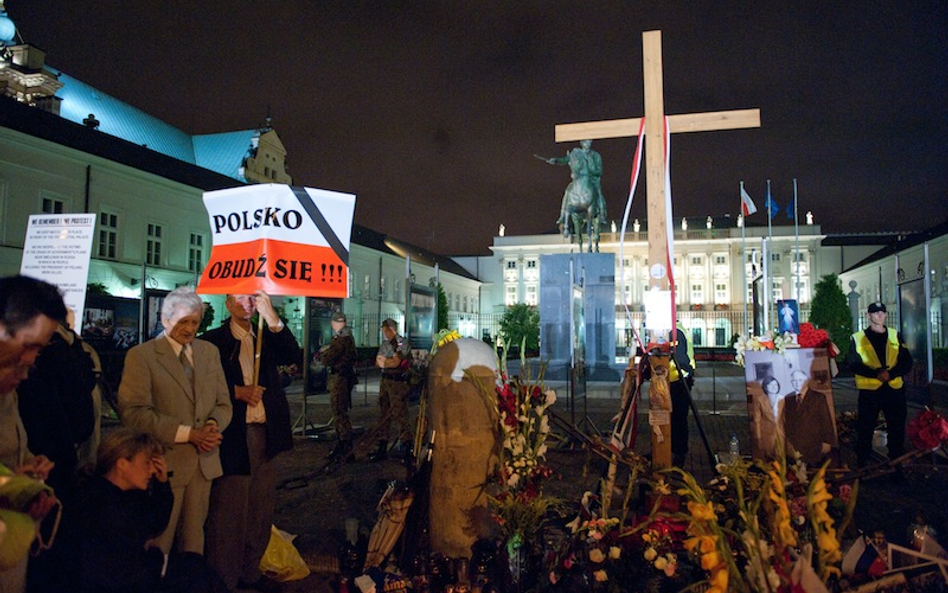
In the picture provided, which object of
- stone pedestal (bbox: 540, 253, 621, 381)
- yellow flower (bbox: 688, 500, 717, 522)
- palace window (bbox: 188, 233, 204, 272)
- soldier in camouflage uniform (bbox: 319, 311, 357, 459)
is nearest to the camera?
yellow flower (bbox: 688, 500, 717, 522)

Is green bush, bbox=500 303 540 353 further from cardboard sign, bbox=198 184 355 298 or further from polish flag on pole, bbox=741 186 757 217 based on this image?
cardboard sign, bbox=198 184 355 298

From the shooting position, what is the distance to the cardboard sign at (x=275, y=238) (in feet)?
13.8

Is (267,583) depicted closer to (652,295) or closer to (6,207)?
(652,295)

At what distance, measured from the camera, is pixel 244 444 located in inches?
152

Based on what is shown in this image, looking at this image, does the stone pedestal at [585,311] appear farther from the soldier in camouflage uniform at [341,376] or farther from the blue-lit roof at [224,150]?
the blue-lit roof at [224,150]

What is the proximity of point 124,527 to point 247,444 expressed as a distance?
1.41m

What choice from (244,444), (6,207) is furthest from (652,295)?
(6,207)

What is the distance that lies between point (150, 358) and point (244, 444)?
0.79m

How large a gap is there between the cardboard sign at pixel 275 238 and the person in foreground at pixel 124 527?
1586 mm

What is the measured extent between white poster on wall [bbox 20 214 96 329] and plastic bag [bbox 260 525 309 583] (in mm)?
3899

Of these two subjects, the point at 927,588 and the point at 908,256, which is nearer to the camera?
the point at 927,588

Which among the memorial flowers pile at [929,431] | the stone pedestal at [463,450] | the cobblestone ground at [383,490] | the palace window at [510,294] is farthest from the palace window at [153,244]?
the palace window at [510,294]

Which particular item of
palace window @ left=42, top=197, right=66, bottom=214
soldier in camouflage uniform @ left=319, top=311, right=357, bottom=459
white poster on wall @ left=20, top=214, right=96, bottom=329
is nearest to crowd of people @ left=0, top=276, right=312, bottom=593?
white poster on wall @ left=20, top=214, right=96, bottom=329

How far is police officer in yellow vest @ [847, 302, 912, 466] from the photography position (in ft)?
22.0
